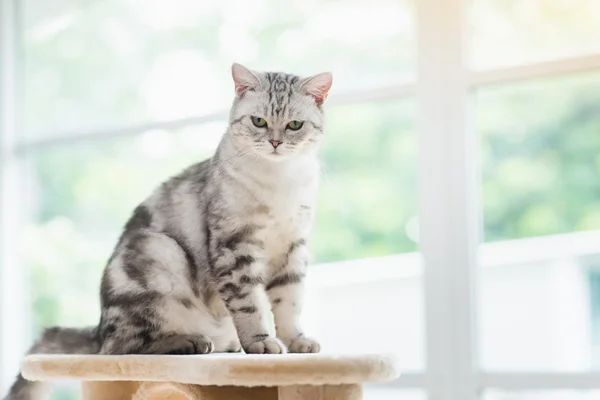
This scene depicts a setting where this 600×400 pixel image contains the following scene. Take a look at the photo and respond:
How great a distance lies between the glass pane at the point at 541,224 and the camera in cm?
213

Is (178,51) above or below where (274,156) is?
above

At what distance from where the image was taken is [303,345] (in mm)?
1602

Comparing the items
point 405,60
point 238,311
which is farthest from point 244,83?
point 405,60

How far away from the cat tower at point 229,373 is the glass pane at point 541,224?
0.98 m

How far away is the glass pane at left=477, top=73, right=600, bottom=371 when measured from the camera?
7.00 ft

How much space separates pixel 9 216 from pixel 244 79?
5.54 ft

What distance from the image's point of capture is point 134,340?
1565mm

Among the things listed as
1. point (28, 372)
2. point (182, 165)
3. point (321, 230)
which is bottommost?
point (28, 372)

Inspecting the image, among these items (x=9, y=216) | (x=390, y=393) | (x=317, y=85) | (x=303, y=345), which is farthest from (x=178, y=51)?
(x=303, y=345)

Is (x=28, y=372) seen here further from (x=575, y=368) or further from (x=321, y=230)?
(x=575, y=368)

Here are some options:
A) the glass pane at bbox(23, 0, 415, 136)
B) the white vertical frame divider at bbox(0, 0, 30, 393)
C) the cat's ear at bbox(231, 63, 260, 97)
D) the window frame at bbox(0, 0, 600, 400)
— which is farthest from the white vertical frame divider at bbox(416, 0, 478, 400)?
the white vertical frame divider at bbox(0, 0, 30, 393)

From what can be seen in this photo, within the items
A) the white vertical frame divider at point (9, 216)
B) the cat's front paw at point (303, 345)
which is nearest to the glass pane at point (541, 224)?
the cat's front paw at point (303, 345)

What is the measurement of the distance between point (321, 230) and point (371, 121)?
1.27 ft

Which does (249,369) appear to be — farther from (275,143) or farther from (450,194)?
(450,194)
